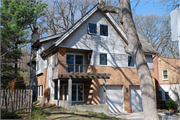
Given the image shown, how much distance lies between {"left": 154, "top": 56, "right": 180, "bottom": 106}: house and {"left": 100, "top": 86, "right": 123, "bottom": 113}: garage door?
790 cm

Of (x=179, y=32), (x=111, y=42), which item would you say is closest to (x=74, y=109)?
(x=111, y=42)

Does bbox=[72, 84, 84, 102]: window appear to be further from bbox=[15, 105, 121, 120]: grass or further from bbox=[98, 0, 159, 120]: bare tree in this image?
bbox=[98, 0, 159, 120]: bare tree

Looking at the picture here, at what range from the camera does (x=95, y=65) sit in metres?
19.3

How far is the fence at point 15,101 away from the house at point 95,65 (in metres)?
6.80

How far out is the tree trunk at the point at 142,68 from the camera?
663 centimetres

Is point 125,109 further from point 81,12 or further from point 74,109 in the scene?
point 81,12

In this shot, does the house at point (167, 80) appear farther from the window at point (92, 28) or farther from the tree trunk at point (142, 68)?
the tree trunk at point (142, 68)

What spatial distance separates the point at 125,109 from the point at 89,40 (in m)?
8.69

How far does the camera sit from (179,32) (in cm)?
285

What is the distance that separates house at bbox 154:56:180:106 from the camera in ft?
85.6

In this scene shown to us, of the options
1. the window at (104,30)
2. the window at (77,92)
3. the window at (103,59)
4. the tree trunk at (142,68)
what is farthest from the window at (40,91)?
the tree trunk at (142,68)

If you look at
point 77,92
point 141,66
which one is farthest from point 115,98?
point 141,66

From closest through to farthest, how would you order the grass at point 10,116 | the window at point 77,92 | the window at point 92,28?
the grass at point 10,116 < the window at point 77,92 < the window at point 92,28

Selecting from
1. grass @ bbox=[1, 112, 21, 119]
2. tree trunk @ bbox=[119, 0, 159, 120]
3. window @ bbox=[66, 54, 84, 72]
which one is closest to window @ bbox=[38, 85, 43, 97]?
window @ bbox=[66, 54, 84, 72]
